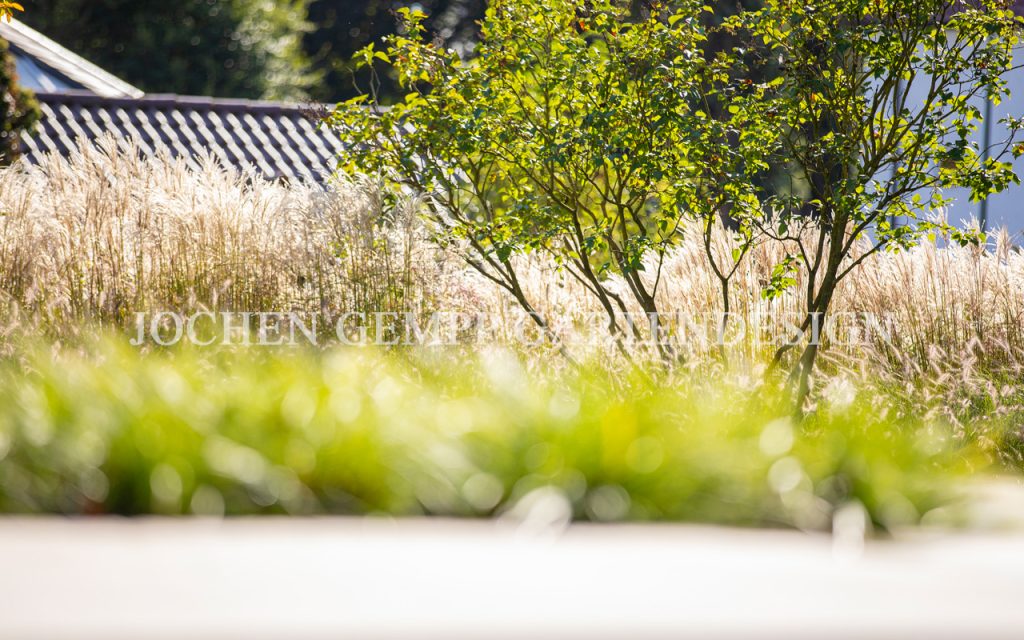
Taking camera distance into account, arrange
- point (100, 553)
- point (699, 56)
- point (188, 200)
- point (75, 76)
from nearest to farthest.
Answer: point (100, 553)
point (699, 56)
point (188, 200)
point (75, 76)

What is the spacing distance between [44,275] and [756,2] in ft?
67.4

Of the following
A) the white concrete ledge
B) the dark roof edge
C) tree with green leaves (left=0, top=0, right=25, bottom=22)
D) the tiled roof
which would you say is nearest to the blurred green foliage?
the white concrete ledge

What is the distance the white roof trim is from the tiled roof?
7.05 feet

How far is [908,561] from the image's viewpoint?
2445 mm

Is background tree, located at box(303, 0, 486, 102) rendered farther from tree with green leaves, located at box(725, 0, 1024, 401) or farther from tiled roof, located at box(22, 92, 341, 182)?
tree with green leaves, located at box(725, 0, 1024, 401)

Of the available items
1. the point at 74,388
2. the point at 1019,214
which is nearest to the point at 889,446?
the point at 74,388

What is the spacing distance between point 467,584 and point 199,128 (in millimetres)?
12550

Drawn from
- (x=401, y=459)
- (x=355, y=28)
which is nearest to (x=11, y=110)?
(x=401, y=459)

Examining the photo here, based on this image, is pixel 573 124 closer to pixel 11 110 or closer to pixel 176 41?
pixel 11 110

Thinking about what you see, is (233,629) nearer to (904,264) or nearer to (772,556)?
(772,556)

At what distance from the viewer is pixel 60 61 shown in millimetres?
16984

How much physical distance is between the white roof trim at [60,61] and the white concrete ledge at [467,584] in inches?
591

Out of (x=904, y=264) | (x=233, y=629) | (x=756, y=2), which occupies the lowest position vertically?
(x=233, y=629)

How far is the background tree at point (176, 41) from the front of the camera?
24.9 m
